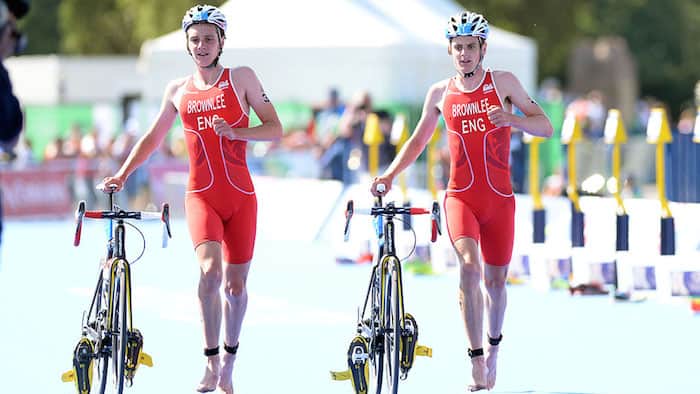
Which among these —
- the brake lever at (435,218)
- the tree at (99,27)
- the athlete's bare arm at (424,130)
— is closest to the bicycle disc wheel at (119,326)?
the brake lever at (435,218)

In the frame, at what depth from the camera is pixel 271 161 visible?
91.8ft

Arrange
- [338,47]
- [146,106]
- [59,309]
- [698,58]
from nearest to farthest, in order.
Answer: [59,309] → [338,47] → [146,106] → [698,58]

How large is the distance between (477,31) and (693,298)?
5.15 m

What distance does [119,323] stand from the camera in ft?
27.5

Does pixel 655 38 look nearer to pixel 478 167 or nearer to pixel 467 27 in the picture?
pixel 478 167

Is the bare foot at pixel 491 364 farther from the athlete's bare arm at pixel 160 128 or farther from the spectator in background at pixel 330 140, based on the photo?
the spectator in background at pixel 330 140

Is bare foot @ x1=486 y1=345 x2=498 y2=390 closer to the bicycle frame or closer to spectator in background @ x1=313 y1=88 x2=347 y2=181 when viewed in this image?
the bicycle frame

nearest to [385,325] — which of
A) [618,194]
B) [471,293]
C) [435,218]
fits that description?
[435,218]

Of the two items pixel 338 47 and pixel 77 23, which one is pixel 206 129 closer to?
pixel 338 47

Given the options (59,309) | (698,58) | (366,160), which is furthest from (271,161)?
(698,58)

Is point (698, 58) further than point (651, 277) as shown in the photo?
Yes

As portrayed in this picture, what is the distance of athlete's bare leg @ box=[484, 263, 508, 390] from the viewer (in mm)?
9211

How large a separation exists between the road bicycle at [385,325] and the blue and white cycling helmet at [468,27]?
94 cm

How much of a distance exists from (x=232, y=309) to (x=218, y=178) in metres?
0.69
